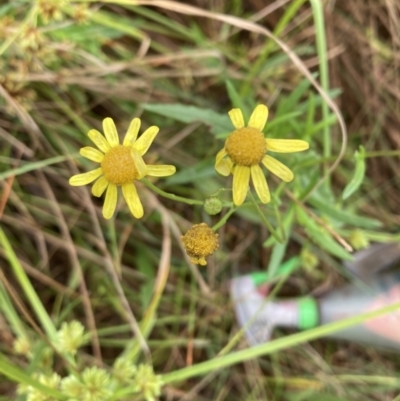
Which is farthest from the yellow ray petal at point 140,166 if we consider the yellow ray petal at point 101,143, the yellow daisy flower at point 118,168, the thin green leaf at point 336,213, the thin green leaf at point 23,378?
the thin green leaf at point 336,213

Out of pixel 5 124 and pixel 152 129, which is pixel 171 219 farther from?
pixel 152 129

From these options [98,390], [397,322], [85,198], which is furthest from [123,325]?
[397,322]

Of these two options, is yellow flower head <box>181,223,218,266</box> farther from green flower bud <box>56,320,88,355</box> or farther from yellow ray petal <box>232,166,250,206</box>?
green flower bud <box>56,320,88,355</box>

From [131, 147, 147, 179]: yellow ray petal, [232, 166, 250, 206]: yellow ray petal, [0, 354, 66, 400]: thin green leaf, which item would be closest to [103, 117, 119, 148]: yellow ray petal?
[131, 147, 147, 179]: yellow ray petal

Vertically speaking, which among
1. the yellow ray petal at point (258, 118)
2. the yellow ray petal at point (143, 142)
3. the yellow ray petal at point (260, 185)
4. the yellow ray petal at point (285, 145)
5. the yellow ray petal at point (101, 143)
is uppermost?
the yellow ray petal at point (101, 143)

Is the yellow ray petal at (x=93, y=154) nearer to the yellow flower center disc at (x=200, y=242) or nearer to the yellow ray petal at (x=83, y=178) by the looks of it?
the yellow ray petal at (x=83, y=178)

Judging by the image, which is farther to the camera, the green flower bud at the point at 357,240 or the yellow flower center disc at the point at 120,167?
the green flower bud at the point at 357,240
